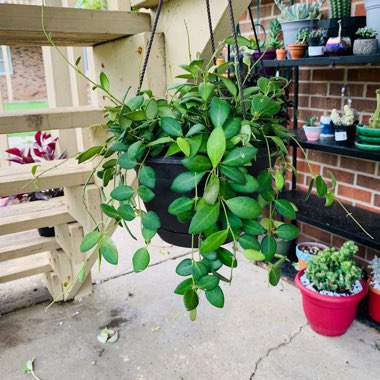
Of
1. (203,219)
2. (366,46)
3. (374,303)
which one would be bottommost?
(374,303)

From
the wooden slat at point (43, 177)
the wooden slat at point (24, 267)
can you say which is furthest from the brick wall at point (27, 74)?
the wooden slat at point (43, 177)

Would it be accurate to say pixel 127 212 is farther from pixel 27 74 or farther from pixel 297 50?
pixel 27 74

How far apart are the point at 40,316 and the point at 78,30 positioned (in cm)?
170

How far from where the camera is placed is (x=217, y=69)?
909 mm

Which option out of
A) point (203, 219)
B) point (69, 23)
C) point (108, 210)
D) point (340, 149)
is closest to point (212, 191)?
point (203, 219)

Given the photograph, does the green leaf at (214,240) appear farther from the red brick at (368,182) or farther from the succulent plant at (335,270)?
the red brick at (368,182)

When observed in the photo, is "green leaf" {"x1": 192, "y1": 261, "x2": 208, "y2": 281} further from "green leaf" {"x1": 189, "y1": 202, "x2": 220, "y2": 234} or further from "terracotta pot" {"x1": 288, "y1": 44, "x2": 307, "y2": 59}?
"terracotta pot" {"x1": 288, "y1": 44, "x2": 307, "y2": 59}

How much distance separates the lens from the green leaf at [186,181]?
2.22 feet

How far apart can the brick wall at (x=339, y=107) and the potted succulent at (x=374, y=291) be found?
0.86 ft

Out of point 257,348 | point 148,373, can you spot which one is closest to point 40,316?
point 148,373

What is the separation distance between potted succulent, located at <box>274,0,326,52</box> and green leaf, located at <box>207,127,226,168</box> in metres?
1.70

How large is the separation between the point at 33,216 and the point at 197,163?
133 cm

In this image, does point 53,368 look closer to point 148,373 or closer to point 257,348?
point 148,373

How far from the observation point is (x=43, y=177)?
144 centimetres
